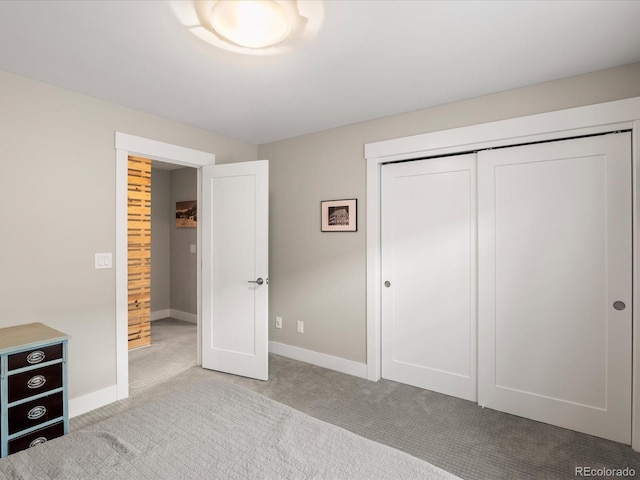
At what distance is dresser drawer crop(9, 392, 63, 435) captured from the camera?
1.93 m

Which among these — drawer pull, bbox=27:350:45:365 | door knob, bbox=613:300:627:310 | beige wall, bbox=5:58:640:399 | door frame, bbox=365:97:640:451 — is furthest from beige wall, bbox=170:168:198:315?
door knob, bbox=613:300:627:310

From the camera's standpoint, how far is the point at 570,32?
6.09 ft

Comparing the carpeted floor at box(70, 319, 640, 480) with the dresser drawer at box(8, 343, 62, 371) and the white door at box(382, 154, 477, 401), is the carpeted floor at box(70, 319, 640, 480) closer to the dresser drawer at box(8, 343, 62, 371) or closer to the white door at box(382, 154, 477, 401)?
the white door at box(382, 154, 477, 401)

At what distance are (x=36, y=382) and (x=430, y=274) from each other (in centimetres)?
289

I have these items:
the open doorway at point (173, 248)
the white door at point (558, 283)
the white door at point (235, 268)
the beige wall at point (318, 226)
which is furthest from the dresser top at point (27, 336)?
the white door at point (558, 283)

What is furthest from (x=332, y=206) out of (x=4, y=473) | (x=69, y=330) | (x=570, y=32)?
(x=4, y=473)

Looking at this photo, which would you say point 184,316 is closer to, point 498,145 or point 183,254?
point 183,254

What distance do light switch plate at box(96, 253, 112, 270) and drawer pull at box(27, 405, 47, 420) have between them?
105 cm

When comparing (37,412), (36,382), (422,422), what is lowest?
(422,422)

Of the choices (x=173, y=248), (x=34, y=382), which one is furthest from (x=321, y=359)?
(x=173, y=248)

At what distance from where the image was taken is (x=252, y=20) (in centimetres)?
166

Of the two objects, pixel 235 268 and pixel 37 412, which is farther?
pixel 235 268

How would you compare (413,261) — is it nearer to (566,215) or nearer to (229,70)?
(566,215)

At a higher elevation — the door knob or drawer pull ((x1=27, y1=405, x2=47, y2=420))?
the door knob
